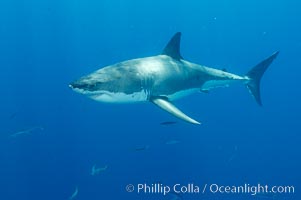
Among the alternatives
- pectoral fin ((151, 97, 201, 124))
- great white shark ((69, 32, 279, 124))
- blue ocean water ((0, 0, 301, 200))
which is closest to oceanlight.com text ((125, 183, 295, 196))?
blue ocean water ((0, 0, 301, 200))

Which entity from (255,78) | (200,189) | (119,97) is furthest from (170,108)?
(200,189)

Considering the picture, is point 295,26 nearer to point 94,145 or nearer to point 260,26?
point 260,26

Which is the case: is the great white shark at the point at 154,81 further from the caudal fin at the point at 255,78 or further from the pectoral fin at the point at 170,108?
the caudal fin at the point at 255,78

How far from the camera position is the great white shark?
612 cm

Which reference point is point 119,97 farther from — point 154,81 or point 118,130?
point 118,130

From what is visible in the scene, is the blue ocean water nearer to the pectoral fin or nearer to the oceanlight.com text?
the oceanlight.com text

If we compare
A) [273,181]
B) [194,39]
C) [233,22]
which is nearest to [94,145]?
[273,181]

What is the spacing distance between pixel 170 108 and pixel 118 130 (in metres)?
19.1

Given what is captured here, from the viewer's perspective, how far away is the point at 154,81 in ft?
23.9

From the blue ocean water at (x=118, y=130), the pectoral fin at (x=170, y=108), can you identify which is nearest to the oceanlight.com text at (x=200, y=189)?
the blue ocean water at (x=118, y=130)

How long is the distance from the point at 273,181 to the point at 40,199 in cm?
1421

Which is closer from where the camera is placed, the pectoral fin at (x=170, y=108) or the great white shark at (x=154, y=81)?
the great white shark at (x=154, y=81)

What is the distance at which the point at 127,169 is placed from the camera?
23.0 metres

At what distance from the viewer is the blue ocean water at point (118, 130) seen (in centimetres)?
2272
